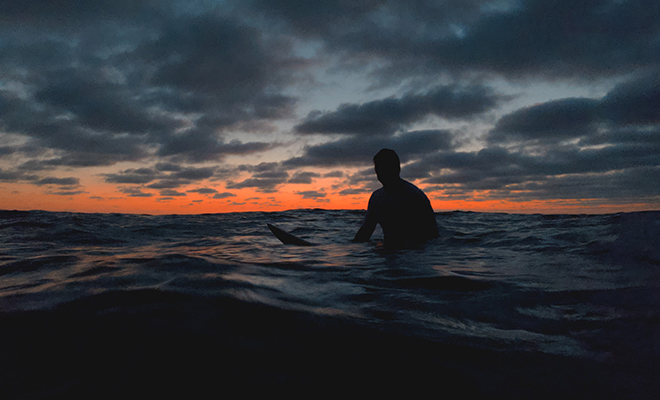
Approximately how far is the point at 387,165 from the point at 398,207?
819mm

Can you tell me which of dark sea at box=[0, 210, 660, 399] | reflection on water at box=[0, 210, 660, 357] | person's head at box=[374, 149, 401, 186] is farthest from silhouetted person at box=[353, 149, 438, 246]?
dark sea at box=[0, 210, 660, 399]

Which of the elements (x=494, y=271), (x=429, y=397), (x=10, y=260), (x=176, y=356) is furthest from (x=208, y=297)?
(x=10, y=260)

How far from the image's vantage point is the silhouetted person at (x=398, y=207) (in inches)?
212

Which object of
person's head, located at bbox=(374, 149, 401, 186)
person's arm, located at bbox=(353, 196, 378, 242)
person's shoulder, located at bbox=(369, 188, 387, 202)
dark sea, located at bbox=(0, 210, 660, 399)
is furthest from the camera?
person's arm, located at bbox=(353, 196, 378, 242)

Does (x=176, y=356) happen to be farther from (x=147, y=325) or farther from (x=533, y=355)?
(x=533, y=355)

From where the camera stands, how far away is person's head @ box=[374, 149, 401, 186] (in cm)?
533

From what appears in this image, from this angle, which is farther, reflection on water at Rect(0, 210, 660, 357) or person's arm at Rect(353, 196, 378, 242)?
person's arm at Rect(353, 196, 378, 242)

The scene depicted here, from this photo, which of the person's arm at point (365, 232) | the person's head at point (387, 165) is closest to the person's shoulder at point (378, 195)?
the person's head at point (387, 165)

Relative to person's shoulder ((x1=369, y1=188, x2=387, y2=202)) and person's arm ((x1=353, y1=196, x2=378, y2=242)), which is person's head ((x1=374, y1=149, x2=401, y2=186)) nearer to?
person's shoulder ((x1=369, y1=188, x2=387, y2=202))

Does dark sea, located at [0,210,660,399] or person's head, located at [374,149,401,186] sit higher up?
person's head, located at [374,149,401,186]

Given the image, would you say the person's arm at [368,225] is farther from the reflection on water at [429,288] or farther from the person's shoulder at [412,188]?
the reflection on water at [429,288]

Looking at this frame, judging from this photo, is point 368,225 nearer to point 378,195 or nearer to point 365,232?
point 365,232

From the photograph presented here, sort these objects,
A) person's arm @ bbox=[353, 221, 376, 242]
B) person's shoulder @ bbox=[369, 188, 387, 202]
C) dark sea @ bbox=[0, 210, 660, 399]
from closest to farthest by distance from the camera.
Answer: dark sea @ bbox=[0, 210, 660, 399] < person's shoulder @ bbox=[369, 188, 387, 202] < person's arm @ bbox=[353, 221, 376, 242]

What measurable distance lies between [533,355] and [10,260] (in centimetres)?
516
